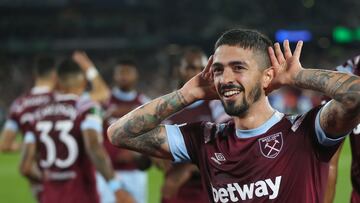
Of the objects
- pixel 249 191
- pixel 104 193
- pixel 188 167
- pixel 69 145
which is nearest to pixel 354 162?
pixel 249 191

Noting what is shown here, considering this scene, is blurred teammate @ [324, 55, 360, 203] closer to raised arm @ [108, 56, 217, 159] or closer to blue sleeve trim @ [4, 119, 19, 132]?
raised arm @ [108, 56, 217, 159]

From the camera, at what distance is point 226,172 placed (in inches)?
147

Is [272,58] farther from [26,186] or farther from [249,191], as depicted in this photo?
[26,186]

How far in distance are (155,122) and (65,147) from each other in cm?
318

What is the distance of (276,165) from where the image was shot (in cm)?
362

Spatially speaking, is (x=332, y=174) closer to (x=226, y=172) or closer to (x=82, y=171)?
(x=226, y=172)

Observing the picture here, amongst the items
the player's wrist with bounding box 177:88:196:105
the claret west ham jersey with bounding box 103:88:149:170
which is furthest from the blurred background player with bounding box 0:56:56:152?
the player's wrist with bounding box 177:88:196:105

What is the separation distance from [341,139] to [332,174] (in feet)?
4.69

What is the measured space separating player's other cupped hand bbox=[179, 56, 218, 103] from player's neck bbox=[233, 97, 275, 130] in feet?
1.06

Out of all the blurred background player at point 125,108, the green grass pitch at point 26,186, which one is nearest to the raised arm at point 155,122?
the blurred background player at point 125,108

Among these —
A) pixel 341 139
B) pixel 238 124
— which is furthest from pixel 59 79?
pixel 341 139

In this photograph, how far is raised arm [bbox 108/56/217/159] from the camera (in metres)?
4.06

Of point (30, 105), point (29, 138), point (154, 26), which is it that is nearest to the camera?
point (29, 138)

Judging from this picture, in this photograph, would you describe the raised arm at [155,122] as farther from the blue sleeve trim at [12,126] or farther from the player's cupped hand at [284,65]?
the blue sleeve trim at [12,126]
